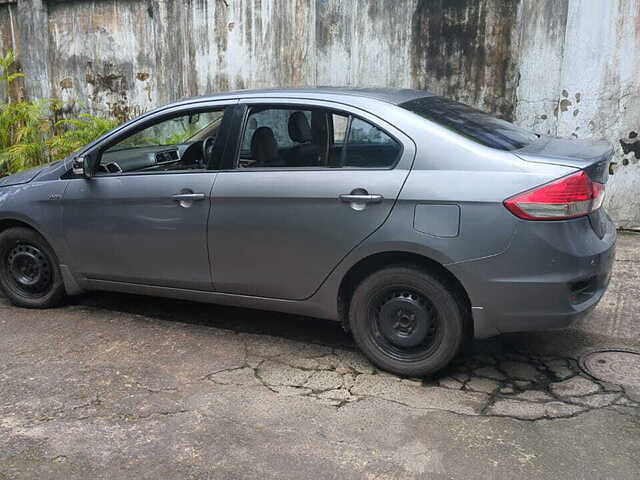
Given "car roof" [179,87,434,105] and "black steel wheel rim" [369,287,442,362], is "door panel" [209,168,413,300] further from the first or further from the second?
"car roof" [179,87,434,105]

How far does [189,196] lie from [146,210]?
38 centimetres

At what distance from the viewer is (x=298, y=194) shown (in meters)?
3.95

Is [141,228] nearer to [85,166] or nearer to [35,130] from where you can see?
[85,166]

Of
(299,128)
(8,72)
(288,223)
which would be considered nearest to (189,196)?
(288,223)

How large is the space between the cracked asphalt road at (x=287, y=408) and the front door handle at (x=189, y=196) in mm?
985

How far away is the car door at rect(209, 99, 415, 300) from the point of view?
3.78 meters

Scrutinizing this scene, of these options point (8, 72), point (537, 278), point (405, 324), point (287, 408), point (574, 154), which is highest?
point (8, 72)

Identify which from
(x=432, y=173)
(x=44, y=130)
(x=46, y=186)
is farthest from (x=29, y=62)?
(x=432, y=173)

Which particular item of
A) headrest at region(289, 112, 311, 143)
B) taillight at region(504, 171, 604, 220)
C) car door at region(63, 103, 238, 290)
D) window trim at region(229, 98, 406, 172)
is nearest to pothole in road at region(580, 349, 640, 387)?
taillight at region(504, 171, 604, 220)

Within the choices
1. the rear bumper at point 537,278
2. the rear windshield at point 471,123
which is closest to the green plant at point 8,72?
the rear windshield at point 471,123

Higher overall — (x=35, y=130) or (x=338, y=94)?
(x=338, y=94)

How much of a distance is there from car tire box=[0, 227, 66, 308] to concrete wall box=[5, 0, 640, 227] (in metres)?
3.99

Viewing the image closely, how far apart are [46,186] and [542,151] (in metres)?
3.43

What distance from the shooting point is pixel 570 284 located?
3477mm
